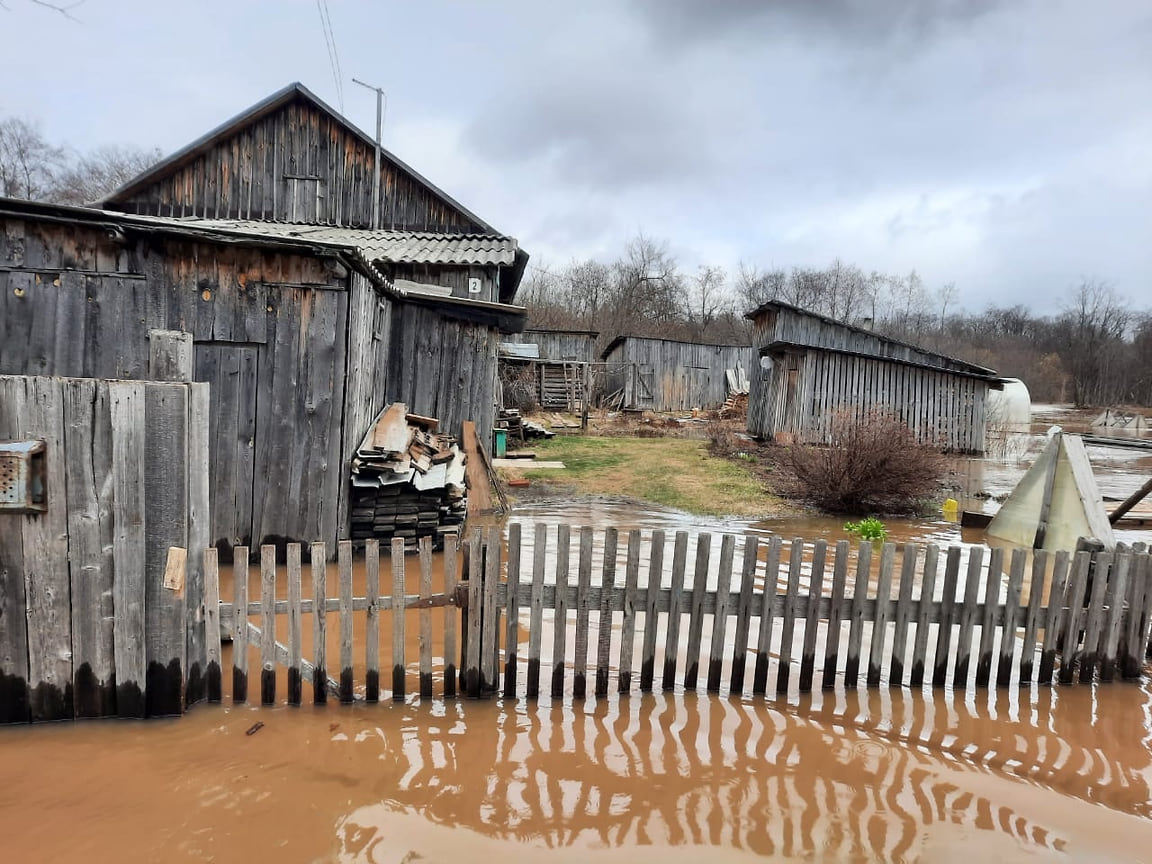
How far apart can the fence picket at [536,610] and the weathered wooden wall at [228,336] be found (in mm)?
3654

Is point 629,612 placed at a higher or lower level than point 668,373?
lower

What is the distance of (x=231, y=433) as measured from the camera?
21.7ft

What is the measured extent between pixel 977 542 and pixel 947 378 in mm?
12715

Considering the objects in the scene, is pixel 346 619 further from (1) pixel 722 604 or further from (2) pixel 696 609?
(1) pixel 722 604

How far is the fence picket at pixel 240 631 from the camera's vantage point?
350cm

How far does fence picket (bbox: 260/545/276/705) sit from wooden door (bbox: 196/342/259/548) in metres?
3.37

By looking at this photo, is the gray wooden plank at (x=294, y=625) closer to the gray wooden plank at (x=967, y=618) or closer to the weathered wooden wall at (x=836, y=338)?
the gray wooden plank at (x=967, y=618)

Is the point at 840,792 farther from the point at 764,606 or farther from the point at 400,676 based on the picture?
the point at 400,676

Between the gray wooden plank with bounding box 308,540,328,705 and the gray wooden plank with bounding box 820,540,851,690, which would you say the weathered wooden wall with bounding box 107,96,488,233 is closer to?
the gray wooden plank with bounding box 308,540,328,705

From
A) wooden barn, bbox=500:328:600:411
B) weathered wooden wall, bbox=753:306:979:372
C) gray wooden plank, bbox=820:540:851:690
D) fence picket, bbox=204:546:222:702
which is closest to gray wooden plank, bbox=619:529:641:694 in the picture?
gray wooden plank, bbox=820:540:851:690

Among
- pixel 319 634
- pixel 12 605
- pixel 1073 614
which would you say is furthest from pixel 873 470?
pixel 12 605

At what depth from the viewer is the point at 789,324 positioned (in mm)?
24234

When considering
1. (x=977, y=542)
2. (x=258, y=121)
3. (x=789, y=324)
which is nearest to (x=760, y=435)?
(x=789, y=324)

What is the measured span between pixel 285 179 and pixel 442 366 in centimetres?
880
